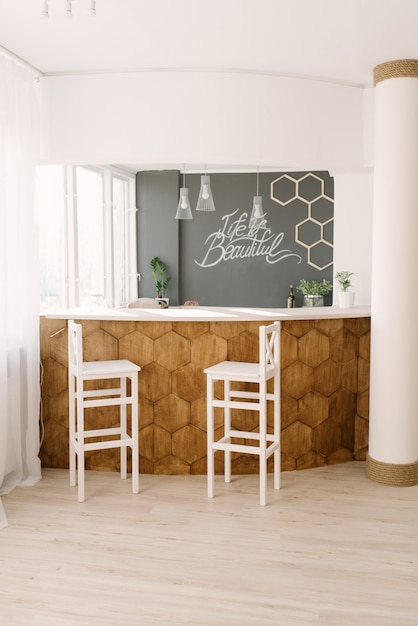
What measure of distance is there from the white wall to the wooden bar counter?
104 centimetres

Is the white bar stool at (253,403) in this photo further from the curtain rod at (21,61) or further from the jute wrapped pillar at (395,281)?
the curtain rod at (21,61)

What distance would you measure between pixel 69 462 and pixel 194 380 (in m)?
0.98

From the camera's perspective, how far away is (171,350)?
4.21 meters

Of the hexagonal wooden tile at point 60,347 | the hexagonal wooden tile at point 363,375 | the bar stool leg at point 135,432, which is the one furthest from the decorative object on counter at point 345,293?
the hexagonal wooden tile at point 60,347

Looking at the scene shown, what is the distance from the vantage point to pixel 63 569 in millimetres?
2953

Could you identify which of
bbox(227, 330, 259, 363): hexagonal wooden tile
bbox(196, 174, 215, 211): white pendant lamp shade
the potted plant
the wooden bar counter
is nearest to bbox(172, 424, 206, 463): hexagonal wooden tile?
the wooden bar counter

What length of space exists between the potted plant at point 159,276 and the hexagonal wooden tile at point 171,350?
337cm

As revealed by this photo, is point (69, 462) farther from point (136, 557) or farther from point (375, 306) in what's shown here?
point (375, 306)

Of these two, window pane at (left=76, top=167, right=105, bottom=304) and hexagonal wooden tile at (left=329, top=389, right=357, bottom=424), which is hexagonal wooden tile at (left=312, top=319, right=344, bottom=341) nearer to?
hexagonal wooden tile at (left=329, top=389, right=357, bottom=424)

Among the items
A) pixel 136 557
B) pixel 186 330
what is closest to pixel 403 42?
pixel 186 330

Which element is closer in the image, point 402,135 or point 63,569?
point 63,569

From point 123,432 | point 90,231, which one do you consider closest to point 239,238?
point 90,231

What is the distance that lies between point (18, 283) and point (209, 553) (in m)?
1.97

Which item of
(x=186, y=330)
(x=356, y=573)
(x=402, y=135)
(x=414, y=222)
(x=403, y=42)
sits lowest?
(x=356, y=573)
